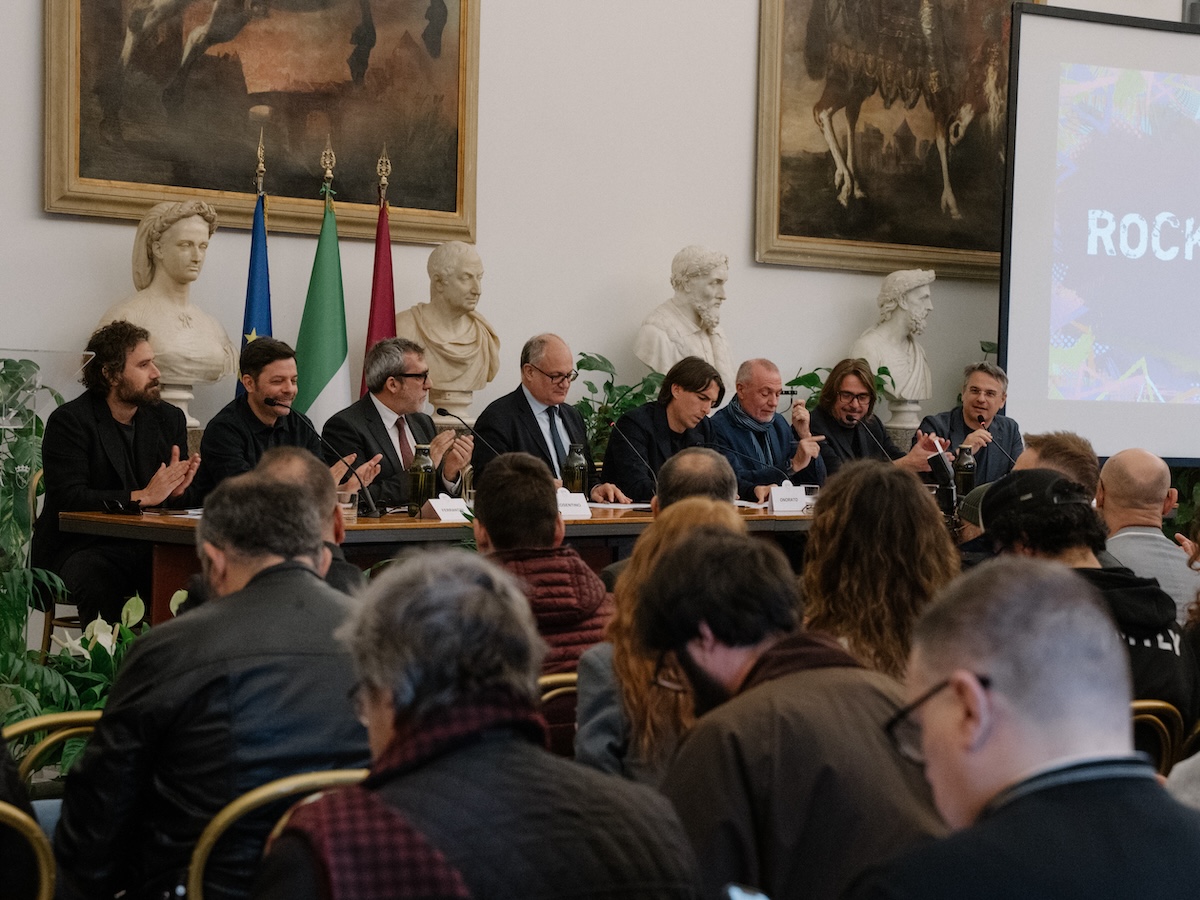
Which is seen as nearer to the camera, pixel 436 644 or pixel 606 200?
pixel 436 644

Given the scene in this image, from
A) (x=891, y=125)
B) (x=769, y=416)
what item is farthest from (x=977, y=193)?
(x=769, y=416)

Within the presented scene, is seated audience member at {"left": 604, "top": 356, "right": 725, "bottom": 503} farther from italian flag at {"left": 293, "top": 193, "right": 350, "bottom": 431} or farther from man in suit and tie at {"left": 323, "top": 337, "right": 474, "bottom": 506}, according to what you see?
italian flag at {"left": 293, "top": 193, "right": 350, "bottom": 431}

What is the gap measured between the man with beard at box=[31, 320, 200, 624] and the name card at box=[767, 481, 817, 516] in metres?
2.37

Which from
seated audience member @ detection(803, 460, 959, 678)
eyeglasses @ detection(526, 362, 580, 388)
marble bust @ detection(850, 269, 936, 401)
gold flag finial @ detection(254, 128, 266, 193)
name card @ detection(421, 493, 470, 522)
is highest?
gold flag finial @ detection(254, 128, 266, 193)

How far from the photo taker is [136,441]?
19.0 ft

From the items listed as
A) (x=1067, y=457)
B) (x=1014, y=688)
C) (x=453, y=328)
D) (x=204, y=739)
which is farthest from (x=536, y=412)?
(x=1014, y=688)

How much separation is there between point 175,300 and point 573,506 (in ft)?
7.99

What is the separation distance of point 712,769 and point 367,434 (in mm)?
4578

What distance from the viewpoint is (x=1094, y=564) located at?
3.09 metres

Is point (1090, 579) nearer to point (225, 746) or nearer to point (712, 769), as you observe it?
point (712, 769)

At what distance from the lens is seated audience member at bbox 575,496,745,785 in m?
2.29

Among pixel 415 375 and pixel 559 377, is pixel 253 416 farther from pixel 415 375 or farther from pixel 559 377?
pixel 559 377

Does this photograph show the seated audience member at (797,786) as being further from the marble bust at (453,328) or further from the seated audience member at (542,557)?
the marble bust at (453,328)

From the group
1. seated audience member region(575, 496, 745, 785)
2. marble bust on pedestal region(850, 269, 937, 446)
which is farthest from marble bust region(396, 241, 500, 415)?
seated audience member region(575, 496, 745, 785)
